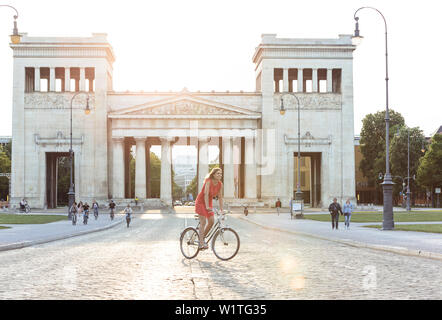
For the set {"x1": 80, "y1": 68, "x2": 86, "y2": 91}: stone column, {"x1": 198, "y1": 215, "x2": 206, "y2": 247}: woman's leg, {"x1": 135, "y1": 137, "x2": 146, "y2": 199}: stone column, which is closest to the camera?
{"x1": 198, "y1": 215, "x2": 206, "y2": 247}: woman's leg

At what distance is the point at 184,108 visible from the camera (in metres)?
82.0

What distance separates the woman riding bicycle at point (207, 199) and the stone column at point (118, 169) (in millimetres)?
68244

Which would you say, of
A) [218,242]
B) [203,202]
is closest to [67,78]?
[218,242]

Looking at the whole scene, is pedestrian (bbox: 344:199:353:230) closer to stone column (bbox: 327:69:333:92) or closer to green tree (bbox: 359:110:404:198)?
stone column (bbox: 327:69:333:92)

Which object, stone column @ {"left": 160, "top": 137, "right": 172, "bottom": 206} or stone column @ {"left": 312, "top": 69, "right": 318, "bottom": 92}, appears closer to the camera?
stone column @ {"left": 160, "top": 137, "right": 172, "bottom": 206}

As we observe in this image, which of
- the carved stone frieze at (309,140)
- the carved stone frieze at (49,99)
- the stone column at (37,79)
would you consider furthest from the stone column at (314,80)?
the stone column at (37,79)

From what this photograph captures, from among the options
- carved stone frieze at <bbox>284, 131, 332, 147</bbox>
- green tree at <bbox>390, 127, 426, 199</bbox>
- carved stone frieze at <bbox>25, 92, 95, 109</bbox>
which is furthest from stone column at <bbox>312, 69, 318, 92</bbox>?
carved stone frieze at <bbox>25, 92, 95, 109</bbox>

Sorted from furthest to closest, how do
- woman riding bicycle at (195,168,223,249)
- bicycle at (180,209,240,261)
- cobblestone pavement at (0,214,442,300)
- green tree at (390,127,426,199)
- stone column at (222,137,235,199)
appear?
green tree at (390,127,426,199) < stone column at (222,137,235,199) < bicycle at (180,209,240,261) < woman riding bicycle at (195,168,223,249) < cobblestone pavement at (0,214,442,300)

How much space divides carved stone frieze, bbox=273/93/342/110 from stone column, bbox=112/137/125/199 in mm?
21110

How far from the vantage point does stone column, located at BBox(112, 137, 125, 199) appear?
81.8m

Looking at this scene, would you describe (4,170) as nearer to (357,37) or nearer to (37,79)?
(37,79)

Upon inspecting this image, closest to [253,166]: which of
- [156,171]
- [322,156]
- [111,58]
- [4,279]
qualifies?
[322,156]

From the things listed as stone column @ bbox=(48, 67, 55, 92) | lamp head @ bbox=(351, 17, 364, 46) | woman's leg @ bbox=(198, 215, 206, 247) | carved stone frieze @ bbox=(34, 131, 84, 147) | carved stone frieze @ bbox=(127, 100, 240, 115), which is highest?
stone column @ bbox=(48, 67, 55, 92)

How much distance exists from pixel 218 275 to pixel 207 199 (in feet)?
7.91
